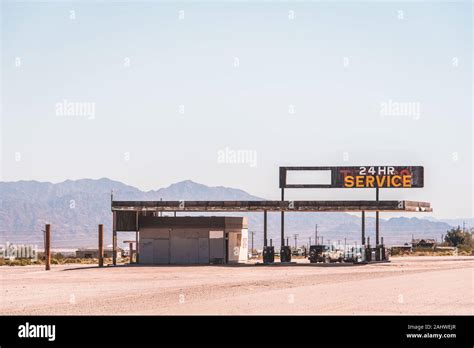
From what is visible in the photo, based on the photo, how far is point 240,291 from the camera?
3738 centimetres

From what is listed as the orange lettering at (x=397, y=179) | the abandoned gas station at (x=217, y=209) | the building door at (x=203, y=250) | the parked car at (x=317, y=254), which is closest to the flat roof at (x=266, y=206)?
the abandoned gas station at (x=217, y=209)

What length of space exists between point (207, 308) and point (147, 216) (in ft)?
113

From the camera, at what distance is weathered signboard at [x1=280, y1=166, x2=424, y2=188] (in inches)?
2514

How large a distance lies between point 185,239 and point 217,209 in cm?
305

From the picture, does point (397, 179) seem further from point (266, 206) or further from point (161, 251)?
point (161, 251)

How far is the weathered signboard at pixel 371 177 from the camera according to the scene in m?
63.8

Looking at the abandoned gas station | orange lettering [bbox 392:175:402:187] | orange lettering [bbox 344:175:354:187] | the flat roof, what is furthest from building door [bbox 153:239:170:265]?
orange lettering [bbox 392:175:402:187]

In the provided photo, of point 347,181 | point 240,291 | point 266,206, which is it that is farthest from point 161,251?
point 240,291

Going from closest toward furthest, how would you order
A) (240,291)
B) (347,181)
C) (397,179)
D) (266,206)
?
1. (240,291)
2. (266,206)
3. (397,179)
4. (347,181)
